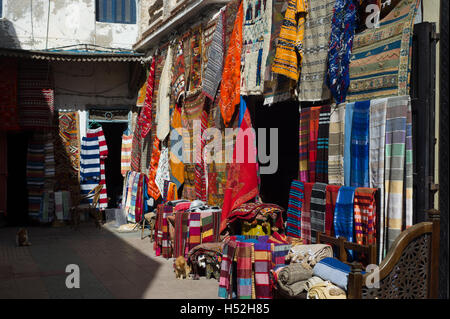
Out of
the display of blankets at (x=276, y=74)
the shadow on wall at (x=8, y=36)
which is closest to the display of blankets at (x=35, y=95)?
the shadow on wall at (x=8, y=36)

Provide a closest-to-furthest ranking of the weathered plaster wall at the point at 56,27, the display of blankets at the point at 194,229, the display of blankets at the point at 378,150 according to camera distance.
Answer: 1. the display of blankets at the point at 378,150
2. the display of blankets at the point at 194,229
3. the weathered plaster wall at the point at 56,27

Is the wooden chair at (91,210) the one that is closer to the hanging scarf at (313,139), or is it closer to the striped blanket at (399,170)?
the hanging scarf at (313,139)

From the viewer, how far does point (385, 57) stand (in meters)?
4.72

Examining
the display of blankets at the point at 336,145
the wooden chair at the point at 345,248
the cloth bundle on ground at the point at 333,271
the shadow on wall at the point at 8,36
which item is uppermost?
the shadow on wall at the point at 8,36

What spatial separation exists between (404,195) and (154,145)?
22.6 ft

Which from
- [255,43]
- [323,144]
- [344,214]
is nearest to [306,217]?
[344,214]

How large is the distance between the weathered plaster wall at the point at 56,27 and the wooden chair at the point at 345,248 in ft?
30.9

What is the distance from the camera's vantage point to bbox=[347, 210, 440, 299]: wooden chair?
3883 mm

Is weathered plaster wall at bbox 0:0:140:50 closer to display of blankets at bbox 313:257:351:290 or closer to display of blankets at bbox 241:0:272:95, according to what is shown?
display of blankets at bbox 241:0:272:95

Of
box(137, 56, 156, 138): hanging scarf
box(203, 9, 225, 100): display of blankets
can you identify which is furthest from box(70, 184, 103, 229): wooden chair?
box(203, 9, 225, 100): display of blankets

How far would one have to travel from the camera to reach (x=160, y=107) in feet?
33.4

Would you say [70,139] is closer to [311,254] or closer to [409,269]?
[311,254]

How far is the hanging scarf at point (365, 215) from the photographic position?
185 inches
